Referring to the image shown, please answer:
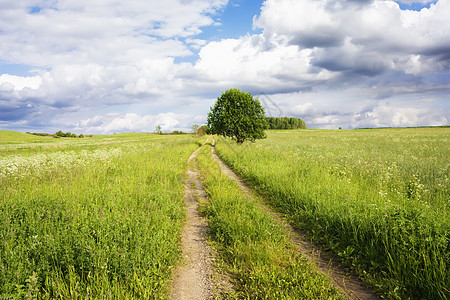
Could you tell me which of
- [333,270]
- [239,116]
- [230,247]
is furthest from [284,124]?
[333,270]

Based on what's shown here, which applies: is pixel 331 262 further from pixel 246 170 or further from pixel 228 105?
pixel 228 105

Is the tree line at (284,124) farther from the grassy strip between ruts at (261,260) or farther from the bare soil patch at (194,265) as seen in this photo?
the grassy strip between ruts at (261,260)

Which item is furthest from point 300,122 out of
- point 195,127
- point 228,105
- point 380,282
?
point 380,282

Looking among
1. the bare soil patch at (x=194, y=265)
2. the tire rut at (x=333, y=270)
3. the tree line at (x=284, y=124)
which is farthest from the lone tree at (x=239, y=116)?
the tree line at (x=284, y=124)

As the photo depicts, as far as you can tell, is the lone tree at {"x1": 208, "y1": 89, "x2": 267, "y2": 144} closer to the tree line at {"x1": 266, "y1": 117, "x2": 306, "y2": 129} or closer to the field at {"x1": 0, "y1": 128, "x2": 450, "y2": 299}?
the field at {"x1": 0, "y1": 128, "x2": 450, "y2": 299}

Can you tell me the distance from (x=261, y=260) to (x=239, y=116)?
30277mm

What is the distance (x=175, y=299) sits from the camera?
3.91 m

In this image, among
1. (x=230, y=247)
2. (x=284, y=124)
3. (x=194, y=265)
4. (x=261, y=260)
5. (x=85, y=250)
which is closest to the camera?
(x=85, y=250)

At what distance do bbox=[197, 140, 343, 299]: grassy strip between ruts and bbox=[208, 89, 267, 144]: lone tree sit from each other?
27098 mm

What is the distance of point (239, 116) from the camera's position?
112 feet

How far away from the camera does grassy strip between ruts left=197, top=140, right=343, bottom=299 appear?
390 cm

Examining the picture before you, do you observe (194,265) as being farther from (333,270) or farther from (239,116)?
(239,116)

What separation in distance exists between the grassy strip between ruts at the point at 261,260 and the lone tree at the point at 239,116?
27098 mm

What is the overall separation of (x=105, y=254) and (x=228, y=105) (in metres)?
32.0
